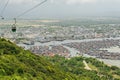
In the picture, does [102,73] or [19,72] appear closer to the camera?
[19,72]

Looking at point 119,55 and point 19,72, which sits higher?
point 19,72

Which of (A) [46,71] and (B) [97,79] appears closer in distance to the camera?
(A) [46,71]

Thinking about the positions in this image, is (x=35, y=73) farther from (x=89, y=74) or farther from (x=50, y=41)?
(x=50, y=41)

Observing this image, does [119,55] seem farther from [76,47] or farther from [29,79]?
[29,79]

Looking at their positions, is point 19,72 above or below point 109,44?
above

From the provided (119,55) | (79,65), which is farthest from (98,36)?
(79,65)

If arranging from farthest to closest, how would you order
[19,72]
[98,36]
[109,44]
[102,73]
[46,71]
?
[98,36] < [109,44] < [102,73] < [46,71] < [19,72]

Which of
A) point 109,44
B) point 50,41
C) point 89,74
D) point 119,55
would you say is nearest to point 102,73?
point 89,74

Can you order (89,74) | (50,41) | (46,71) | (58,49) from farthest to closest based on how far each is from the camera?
1. (50,41)
2. (58,49)
3. (89,74)
4. (46,71)

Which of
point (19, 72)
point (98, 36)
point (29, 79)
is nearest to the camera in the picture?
point (29, 79)
